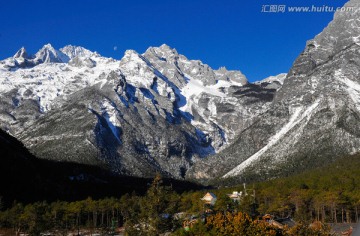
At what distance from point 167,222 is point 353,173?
500 feet

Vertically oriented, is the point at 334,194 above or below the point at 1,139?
below

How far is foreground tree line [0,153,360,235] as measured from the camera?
3969cm

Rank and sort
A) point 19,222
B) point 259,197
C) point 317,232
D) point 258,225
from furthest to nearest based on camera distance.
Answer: point 259,197, point 19,222, point 317,232, point 258,225

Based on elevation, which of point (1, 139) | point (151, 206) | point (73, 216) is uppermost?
point (1, 139)

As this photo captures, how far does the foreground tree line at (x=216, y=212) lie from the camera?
39688mm

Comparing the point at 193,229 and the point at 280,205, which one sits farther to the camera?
the point at 280,205

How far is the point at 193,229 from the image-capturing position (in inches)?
2094

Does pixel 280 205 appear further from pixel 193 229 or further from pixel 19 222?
pixel 193 229

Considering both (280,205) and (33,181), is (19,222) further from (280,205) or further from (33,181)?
(280,205)

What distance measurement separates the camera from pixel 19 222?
111438 millimetres

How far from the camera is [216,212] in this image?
330 ft

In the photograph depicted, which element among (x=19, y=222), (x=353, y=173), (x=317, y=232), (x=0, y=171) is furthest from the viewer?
(x=353, y=173)

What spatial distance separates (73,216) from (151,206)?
4180 inches

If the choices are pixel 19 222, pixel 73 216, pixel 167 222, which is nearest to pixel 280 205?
pixel 73 216
